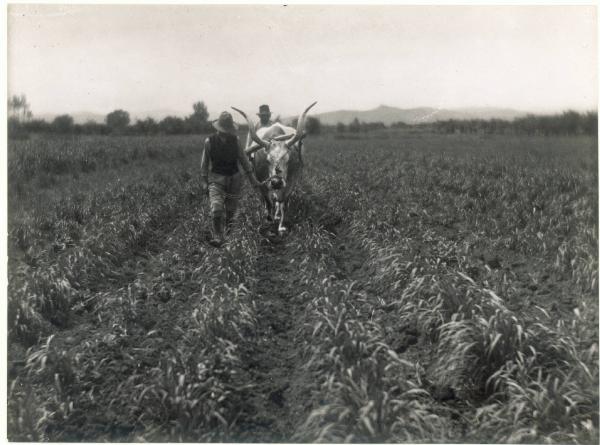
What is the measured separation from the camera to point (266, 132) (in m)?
9.83

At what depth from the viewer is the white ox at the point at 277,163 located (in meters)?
8.38

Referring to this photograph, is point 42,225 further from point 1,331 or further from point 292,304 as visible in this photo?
point 292,304

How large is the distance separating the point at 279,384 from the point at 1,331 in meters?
2.91

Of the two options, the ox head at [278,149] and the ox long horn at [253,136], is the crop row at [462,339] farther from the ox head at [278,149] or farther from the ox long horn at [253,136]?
A: the ox long horn at [253,136]

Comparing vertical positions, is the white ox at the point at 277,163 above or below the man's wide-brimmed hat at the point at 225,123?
below

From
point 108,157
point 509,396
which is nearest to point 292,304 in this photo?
point 509,396

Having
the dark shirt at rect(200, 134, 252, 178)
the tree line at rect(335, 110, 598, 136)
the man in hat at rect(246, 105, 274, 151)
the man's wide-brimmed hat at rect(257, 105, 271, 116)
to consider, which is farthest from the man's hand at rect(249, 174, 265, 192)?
the tree line at rect(335, 110, 598, 136)

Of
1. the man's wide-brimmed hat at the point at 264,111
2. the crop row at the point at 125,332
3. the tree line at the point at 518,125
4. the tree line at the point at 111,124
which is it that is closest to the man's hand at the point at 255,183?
the crop row at the point at 125,332

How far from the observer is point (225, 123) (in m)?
7.42

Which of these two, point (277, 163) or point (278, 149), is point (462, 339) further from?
point (278, 149)

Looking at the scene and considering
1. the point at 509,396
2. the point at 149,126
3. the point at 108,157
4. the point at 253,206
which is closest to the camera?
the point at 509,396

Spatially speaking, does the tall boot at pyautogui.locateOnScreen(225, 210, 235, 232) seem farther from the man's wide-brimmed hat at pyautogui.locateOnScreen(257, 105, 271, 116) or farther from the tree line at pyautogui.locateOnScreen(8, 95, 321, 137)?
the man's wide-brimmed hat at pyautogui.locateOnScreen(257, 105, 271, 116)

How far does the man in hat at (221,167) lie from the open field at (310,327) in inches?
18.2

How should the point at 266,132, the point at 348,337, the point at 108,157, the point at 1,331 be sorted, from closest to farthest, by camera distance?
the point at 348,337 → the point at 1,331 → the point at 266,132 → the point at 108,157
